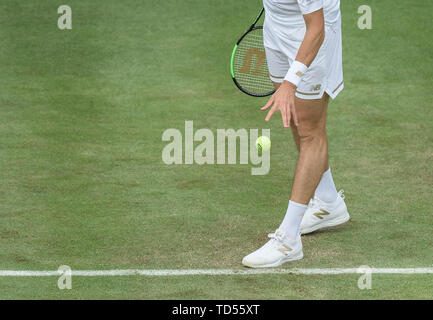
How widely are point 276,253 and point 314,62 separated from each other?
4.27 ft

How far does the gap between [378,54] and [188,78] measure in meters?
2.33

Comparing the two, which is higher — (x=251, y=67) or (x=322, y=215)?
(x=251, y=67)

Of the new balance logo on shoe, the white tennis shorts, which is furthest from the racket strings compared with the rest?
the new balance logo on shoe

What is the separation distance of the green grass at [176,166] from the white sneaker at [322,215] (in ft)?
0.27

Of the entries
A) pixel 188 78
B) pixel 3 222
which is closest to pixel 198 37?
pixel 188 78

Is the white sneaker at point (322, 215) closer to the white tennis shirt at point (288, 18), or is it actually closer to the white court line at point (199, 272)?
the white court line at point (199, 272)

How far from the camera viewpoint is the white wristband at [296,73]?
572 cm

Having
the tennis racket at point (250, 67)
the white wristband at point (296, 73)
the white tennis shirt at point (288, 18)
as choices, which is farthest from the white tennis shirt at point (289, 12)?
the tennis racket at point (250, 67)

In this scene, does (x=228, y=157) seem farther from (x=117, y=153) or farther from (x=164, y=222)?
(x=164, y=222)

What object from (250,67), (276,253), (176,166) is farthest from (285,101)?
(176,166)

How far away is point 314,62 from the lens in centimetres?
609

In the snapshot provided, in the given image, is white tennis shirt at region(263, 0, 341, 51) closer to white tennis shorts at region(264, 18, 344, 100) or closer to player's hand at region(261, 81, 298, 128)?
white tennis shorts at region(264, 18, 344, 100)

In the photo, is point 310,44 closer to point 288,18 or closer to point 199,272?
point 288,18

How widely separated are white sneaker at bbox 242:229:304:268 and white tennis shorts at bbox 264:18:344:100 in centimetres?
98
